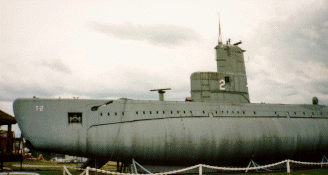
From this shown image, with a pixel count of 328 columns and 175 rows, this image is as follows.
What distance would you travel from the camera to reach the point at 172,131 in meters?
14.7

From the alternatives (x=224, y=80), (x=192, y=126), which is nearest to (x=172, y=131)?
(x=192, y=126)

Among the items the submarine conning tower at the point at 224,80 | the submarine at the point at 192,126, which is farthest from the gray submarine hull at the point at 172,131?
the submarine conning tower at the point at 224,80

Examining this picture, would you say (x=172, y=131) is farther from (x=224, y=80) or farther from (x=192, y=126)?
(x=224, y=80)

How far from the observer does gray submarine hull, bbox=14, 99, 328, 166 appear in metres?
13.3

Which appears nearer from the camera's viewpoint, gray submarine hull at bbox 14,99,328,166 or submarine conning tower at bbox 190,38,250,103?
gray submarine hull at bbox 14,99,328,166

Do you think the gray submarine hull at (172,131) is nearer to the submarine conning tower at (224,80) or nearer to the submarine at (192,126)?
the submarine at (192,126)

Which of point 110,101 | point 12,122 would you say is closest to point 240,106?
point 110,101

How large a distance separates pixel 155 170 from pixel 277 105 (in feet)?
29.7

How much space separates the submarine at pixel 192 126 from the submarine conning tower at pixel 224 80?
58mm

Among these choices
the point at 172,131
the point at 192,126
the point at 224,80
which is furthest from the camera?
the point at 224,80

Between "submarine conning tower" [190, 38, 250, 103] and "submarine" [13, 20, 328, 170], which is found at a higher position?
"submarine conning tower" [190, 38, 250, 103]

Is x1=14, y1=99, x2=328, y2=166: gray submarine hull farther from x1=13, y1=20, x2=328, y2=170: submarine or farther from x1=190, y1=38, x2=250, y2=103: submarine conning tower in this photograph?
x1=190, y1=38, x2=250, y2=103: submarine conning tower

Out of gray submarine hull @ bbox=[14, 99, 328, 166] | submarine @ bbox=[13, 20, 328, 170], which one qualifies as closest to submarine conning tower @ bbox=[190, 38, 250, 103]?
submarine @ bbox=[13, 20, 328, 170]

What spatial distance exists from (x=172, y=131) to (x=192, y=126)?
3.86ft
